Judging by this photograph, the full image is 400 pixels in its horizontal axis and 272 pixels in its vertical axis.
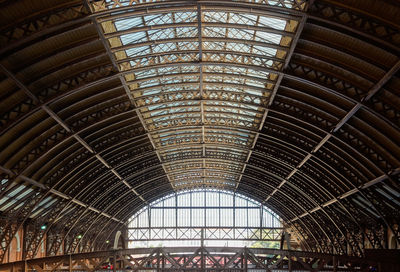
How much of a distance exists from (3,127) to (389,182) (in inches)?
1111

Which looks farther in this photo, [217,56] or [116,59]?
[217,56]

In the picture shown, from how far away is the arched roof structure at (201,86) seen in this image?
2364 cm

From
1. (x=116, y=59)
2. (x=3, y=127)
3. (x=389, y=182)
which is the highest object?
(x=116, y=59)

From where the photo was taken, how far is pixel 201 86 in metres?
37.2

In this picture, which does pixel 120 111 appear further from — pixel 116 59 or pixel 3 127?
pixel 3 127

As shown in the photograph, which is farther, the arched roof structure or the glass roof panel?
the glass roof panel

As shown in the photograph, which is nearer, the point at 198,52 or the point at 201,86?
the point at 198,52

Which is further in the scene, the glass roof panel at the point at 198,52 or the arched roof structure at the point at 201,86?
the glass roof panel at the point at 198,52

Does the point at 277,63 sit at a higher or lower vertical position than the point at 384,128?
higher

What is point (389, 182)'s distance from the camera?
36750 mm

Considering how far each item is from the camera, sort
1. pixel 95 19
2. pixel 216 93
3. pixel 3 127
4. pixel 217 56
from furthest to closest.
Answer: pixel 216 93 < pixel 217 56 < pixel 3 127 < pixel 95 19

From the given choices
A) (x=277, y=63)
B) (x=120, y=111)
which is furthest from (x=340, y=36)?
(x=120, y=111)

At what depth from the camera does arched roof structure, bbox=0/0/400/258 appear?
2364 centimetres

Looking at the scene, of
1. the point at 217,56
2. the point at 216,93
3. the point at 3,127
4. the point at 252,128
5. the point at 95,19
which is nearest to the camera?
the point at 95,19
